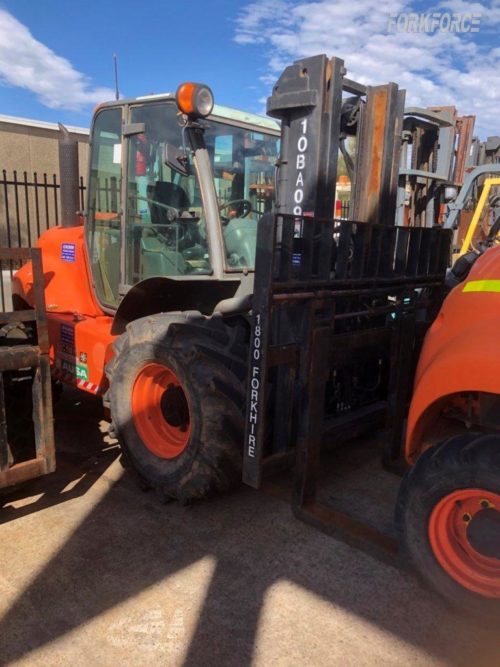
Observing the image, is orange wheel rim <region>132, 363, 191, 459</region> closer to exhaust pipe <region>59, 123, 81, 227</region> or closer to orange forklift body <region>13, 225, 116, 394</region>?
orange forklift body <region>13, 225, 116, 394</region>

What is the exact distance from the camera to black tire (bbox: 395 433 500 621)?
2.26 meters

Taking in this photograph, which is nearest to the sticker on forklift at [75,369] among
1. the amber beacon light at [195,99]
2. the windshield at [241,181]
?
the windshield at [241,181]

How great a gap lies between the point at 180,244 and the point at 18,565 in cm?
206

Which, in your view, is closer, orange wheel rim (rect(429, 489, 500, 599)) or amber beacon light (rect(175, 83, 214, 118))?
orange wheel rim (rect(429, 489, 500, 599))

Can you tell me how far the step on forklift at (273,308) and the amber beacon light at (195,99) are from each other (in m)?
0.01

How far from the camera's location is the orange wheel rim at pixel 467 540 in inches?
92.0

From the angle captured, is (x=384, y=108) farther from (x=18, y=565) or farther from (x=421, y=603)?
(x=18, y=565)

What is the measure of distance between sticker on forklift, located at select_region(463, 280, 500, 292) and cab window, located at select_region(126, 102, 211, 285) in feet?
5.14

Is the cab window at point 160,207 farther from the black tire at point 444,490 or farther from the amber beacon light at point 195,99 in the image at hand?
the black tire at point 444,490

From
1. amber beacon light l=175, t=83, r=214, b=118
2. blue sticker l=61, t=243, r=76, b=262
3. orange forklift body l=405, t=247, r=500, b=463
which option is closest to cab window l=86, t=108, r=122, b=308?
blue sticker l=61, t=243, r=76, b=262

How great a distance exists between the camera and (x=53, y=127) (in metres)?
12.1

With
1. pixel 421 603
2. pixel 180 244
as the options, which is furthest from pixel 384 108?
pixel 421 603

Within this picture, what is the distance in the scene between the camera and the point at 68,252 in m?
4.64

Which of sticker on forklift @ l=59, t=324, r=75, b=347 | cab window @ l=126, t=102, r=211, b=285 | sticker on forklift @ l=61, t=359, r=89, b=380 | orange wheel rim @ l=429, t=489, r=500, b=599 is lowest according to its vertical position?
orange wheel rim @ l=429, t=489, r=500, b=599
